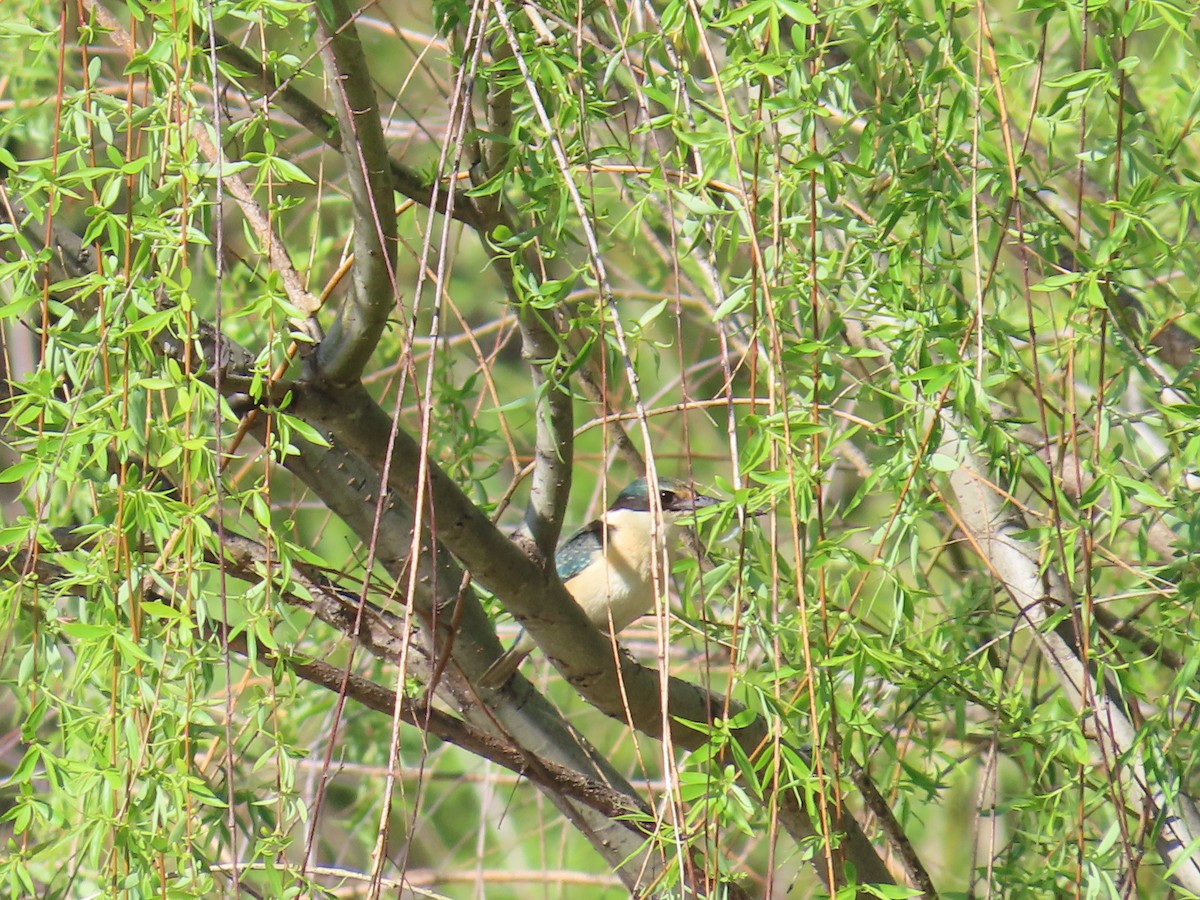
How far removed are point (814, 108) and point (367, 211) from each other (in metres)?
0.66

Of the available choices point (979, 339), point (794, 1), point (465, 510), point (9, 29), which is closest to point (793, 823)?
point (465, 510)

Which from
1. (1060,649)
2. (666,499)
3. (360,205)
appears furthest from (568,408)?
(666,499)

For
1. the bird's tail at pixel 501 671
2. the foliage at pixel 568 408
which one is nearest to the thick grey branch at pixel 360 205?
the foliage at pixel 568 408

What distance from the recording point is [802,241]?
6.16 ft

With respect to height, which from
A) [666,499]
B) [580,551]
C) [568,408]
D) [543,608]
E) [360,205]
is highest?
[360,205]

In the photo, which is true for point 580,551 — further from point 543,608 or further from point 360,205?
point 360,205

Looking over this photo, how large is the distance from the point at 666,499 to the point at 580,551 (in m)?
0.44

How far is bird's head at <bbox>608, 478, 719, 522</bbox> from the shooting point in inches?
150

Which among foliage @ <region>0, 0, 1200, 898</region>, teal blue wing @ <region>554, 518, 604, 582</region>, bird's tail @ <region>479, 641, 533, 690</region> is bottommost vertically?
teal blue wing @ <region>554, 518, 604, 582</region>

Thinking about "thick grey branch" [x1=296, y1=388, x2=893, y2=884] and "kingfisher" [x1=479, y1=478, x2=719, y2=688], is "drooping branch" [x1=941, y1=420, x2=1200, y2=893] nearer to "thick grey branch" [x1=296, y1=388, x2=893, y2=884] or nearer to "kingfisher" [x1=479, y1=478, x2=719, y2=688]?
"thick grey branch" [x1=296, y1=388, x2=893, y2=884]

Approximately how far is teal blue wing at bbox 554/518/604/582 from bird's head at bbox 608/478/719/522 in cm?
11

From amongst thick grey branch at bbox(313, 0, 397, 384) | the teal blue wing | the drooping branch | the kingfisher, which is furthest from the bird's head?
thick grey branch at bbox(313, 0, 397, 384)

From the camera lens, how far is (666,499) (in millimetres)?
4055

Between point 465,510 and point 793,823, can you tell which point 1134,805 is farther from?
point 465,510
